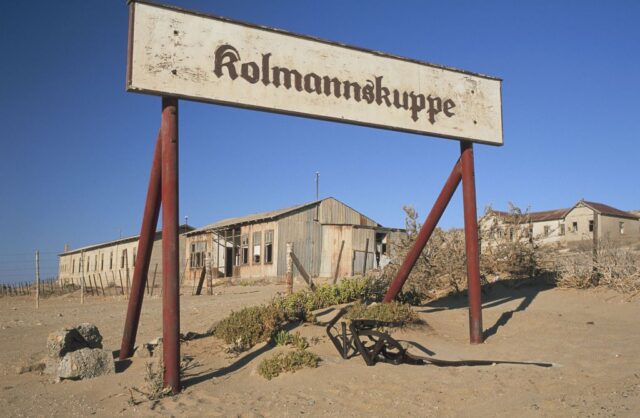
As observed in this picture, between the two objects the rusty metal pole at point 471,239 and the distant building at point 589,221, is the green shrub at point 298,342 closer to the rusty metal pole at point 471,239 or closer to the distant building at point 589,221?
the rusty metal pole at point 471,239

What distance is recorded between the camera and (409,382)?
17.3ft

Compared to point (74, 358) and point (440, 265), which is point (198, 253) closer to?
point (440, 265)

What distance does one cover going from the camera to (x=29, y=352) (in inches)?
312

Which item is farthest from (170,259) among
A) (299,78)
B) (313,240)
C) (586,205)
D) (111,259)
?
(586,205)

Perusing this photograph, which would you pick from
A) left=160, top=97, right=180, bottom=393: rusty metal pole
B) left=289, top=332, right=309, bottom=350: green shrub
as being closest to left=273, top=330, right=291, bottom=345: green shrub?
left=289, top=332, right=309, bottom=350: green shrub

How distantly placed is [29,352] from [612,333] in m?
8.13

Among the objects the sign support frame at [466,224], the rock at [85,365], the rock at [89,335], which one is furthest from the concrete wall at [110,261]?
the rock at [85,365]

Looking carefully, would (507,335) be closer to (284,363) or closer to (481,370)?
(481,370)

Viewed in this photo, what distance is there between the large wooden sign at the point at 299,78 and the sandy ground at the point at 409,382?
295 centimetres

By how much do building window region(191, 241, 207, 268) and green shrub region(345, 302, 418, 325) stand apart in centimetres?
2791

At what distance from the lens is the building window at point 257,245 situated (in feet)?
95.2

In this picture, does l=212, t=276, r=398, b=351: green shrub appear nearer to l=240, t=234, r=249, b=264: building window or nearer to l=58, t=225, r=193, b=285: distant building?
l=240, t=234, r=249, b=264: building window

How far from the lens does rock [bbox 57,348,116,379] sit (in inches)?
237

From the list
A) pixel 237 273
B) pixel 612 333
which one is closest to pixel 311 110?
pixel 612 333
